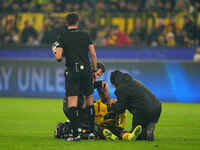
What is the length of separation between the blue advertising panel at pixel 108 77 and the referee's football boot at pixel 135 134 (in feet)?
33.0

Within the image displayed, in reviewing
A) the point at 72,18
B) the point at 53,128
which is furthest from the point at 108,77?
the point at 72,18

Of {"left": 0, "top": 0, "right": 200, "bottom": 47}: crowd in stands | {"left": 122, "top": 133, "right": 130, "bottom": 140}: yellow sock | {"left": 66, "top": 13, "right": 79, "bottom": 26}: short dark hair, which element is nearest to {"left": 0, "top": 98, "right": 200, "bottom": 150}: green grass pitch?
{"left": 122, "top": 133, "right": 130, "bottom": 140}: yellow sock

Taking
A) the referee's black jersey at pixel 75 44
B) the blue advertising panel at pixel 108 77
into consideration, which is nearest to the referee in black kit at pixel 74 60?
the referee's black jersey at pixel 75 44

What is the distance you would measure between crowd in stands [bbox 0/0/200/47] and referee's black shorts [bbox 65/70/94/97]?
45.9ft

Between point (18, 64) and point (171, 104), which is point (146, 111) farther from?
point (18, 64)

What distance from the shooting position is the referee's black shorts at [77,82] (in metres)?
9.60

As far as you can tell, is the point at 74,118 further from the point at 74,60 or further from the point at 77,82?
the point at 74,60

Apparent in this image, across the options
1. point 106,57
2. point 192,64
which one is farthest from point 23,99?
point 192,64

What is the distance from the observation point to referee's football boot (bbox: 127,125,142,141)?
31.2 ft

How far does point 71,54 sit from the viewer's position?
964 cm

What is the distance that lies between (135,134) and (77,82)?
124cm

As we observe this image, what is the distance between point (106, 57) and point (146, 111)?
563 inches

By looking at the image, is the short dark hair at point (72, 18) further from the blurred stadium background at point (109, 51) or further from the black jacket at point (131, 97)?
the blurred stadium background at point (109, 51)

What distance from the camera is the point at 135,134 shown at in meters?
9.61
